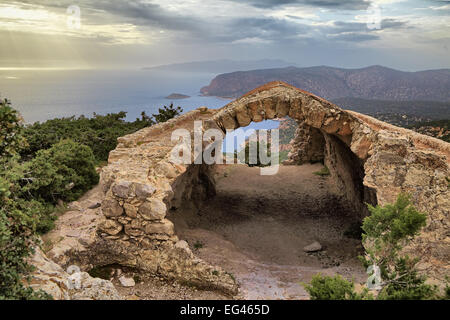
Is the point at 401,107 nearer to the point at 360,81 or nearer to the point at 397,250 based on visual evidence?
the point at 360,81

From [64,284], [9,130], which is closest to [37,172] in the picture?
[9,130]

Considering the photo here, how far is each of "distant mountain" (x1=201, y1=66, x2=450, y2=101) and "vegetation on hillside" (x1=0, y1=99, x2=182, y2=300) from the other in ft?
57.5

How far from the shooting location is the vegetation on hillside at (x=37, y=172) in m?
4.55

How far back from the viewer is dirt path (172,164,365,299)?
8391 mm

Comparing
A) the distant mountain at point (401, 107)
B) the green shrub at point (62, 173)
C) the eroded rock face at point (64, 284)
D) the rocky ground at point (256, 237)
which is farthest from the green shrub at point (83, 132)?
the distant mountain at point (401, 107)

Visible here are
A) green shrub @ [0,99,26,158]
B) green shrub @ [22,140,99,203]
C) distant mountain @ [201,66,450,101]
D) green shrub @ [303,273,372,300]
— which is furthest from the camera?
distant mountain @ [201,66,450,101]

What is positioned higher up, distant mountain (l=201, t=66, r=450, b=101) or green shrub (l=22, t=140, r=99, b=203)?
distant mountain (l=201, t=66, r=450, b=101)

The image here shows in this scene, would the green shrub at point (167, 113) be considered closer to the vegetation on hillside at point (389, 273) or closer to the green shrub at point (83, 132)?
the green shrub at point (83, 132)

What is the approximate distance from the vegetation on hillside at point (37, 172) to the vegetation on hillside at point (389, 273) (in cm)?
390

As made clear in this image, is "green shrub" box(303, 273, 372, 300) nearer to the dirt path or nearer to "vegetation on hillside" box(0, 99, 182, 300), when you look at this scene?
the dirt path

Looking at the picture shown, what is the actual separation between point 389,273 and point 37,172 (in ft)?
32.6

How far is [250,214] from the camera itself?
1267 cm

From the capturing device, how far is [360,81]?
4412 centimetres

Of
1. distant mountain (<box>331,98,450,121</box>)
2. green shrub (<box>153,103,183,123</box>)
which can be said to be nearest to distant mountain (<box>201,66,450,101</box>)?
distant mountain (<box>331,98,450,121</box>)
